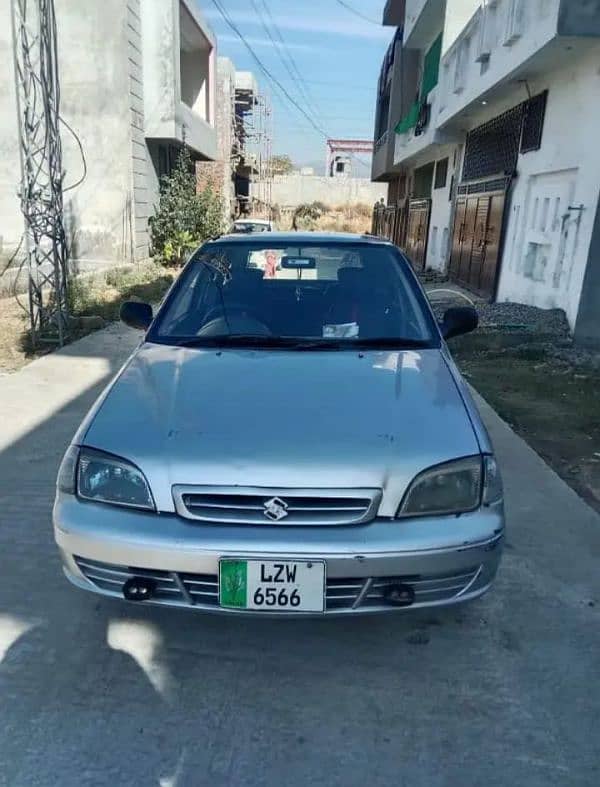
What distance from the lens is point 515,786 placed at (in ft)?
6.24

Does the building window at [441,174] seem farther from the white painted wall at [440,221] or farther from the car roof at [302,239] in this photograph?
the car roof at [302,239]

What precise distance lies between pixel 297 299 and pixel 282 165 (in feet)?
204

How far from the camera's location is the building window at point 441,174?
18.6 meters

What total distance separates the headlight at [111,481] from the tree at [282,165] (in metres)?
55.8

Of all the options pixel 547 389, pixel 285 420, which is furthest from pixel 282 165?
pixel 285 420

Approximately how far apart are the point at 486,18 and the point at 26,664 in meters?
12.5

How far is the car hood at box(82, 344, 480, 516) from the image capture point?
2.12 m

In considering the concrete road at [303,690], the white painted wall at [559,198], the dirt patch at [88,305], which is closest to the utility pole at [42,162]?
the dirt patch at [88,305]

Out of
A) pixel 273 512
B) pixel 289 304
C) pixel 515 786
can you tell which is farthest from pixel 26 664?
pixel 289 304

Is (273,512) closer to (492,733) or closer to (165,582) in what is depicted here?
(165,582)

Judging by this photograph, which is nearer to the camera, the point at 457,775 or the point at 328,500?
the point at 457,775

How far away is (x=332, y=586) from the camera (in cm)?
208

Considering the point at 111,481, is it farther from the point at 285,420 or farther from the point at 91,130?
the point at 91,130

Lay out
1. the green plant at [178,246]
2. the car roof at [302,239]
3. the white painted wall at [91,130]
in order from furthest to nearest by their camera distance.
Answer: the green plant at [178,246] → the white painted wall at [91,130] → the car roof at [302,239]
